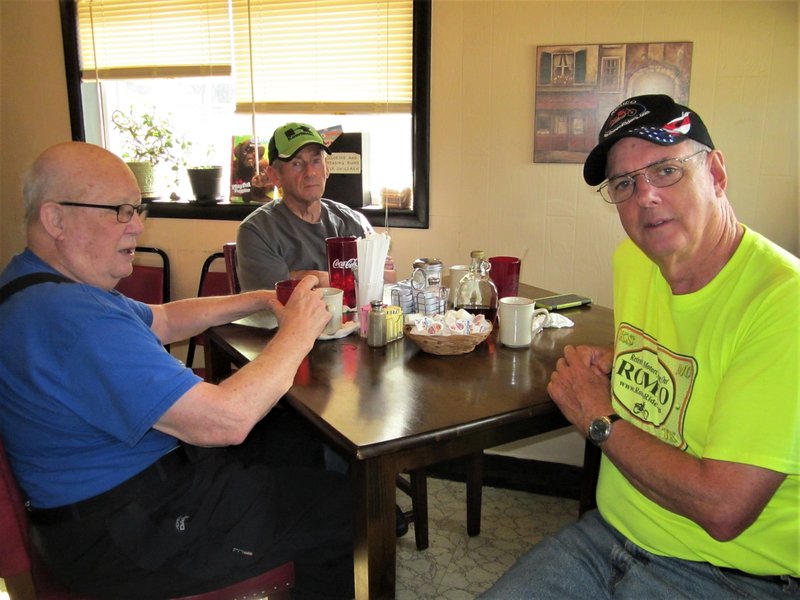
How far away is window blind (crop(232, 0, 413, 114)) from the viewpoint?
278 cm

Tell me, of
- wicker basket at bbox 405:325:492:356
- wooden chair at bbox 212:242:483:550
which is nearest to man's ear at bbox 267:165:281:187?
wooden chair at bbox 212:242:483:550

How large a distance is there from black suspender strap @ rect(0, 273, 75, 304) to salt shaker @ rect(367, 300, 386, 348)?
659 mm

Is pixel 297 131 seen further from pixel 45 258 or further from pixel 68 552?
pixel 68 552

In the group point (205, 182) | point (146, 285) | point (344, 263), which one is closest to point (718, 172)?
point (344, 263)

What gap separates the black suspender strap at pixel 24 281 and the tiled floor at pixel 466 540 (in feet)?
4.26

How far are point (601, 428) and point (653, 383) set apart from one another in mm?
133

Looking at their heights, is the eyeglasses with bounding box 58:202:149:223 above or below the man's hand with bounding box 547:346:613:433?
above

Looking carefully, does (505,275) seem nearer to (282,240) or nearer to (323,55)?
(282,240)

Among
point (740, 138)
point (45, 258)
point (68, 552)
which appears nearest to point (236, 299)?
point (45, 258)

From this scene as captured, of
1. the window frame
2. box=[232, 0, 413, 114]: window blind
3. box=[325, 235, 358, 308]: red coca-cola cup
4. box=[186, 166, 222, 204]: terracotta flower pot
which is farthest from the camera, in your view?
Result: box=[186, 166, 222, 204]: terracotta flower pot

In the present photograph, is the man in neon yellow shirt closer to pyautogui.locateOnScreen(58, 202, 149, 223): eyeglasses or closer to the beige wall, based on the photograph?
pyautogui.locateOnScreen(58, 202, 149, 223): eyeglasses

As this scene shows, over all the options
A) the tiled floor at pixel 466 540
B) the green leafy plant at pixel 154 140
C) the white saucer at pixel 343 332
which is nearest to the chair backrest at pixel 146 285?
the green leafy plant at pixel 154 140

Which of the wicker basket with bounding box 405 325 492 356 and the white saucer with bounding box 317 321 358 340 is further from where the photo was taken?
the white saucer with bounding box 317 321 358 340

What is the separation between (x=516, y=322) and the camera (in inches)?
60.5
